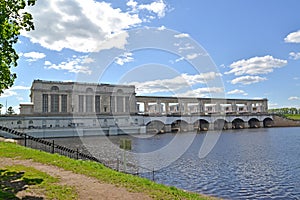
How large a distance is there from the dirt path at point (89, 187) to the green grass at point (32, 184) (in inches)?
16.4

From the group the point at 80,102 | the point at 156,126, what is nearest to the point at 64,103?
the point at 80,102

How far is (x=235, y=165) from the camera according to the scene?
29.7 meters

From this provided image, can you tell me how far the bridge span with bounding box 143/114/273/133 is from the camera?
112 metres

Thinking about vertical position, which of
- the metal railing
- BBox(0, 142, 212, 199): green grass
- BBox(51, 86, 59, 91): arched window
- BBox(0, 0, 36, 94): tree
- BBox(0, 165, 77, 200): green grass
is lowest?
the metal railing

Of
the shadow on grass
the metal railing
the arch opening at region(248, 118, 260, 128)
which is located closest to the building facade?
the metal railing

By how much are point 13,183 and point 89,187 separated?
335cm

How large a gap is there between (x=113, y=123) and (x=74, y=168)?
81.0 m

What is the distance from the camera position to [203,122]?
127 m

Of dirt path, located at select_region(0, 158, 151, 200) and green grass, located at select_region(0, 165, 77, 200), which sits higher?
green grass, located at select_region(0, 165, 77, 200)

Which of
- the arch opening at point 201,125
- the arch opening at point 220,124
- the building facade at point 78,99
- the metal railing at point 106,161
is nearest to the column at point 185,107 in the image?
the arch opening at point 201,125

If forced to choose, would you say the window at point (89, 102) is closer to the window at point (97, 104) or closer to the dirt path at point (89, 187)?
the window at point (97, 104)

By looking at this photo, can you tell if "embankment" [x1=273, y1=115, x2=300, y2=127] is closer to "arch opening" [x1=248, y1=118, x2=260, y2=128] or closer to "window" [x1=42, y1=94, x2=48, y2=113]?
"arch opening" [x1=248, y1=118, x2=260, y2=128]

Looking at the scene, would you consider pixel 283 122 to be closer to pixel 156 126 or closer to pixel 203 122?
pixel 203 122

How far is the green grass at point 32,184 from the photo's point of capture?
10.7m
